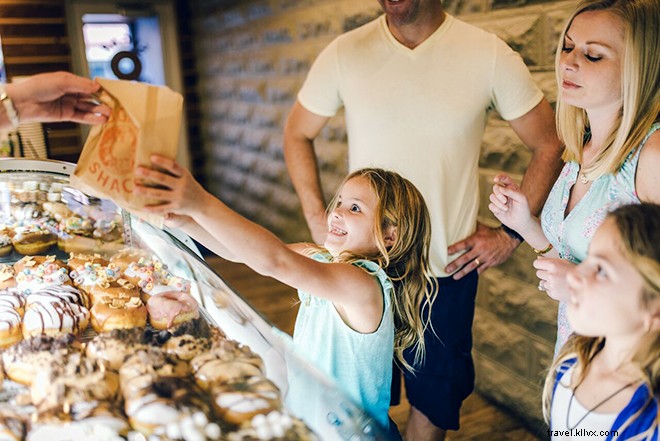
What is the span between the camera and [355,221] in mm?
1416

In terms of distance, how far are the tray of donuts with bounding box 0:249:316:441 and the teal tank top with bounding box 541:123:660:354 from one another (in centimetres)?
83

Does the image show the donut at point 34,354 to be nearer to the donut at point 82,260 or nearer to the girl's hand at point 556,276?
the donut at point 82,260

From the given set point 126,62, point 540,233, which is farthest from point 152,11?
point 540,233

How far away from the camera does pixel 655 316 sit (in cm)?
94

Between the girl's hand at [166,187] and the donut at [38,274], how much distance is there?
2.58 feet

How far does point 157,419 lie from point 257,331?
0.77 ft

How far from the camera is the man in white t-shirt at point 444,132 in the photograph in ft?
6.29

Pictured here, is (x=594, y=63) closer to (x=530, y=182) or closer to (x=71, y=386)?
(x=530, y=182)

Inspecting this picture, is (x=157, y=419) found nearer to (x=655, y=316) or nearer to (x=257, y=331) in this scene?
(x=257, y=331)

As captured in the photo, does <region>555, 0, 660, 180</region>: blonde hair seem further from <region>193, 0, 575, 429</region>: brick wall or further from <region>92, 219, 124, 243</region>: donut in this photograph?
<region>92, 219, 124, 243</region>: donut

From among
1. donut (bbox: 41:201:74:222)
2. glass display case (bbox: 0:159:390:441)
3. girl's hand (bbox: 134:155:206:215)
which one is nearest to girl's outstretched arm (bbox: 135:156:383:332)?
girl's hand (bbox: 134:155:206:215)

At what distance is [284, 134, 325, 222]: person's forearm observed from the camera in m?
2.28

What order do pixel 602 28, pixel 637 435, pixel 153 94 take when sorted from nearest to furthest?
pixel 153 94
pixel 637 435
pixel 602 28

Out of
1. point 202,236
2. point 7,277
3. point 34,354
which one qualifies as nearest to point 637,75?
point 202,236
